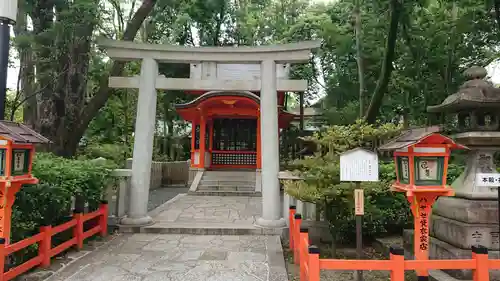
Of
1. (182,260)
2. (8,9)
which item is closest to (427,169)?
(182,260)

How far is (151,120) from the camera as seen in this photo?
779cm

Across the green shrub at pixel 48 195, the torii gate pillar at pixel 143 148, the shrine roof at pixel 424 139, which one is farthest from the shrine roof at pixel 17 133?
the shrine roof at pixel 424 139

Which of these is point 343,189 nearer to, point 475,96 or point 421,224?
point 421,224

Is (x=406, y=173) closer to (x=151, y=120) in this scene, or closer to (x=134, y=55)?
(x=151, y=120)

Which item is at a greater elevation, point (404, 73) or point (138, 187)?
point (404, 73)

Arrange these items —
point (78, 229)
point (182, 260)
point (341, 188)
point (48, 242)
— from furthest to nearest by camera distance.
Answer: point (78, 229) → point (182, 260) → point (341, 188) → point (48, 242)

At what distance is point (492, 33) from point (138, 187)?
15.6 m

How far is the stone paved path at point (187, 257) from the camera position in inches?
189


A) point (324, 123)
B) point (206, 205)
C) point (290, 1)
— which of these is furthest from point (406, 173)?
point (290, 1)

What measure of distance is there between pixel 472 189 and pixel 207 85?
18.1 ft

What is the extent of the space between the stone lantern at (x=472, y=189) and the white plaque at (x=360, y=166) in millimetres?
1603

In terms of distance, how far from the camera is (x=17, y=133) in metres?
4.31

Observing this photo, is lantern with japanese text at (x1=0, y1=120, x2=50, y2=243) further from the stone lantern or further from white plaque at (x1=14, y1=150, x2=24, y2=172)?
the stone lantern

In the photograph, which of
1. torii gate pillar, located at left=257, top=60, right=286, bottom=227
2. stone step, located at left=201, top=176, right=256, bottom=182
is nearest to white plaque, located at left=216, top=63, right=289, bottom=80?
torii gate pillar, located at left=257, top=60, right=286, bottom=227
